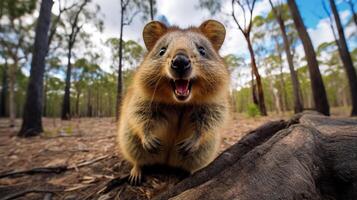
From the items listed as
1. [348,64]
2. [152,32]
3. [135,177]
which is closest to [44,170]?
[135,177]

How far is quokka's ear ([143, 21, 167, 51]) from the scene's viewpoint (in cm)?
320

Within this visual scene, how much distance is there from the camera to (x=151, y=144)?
2.66m

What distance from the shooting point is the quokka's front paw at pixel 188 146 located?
259cm

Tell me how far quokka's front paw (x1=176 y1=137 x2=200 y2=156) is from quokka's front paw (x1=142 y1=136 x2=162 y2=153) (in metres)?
0.26

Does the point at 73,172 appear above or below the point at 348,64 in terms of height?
below

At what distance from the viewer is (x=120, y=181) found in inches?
113

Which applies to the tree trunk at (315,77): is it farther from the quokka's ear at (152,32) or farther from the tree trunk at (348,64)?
the quokka's ear at (152,32)

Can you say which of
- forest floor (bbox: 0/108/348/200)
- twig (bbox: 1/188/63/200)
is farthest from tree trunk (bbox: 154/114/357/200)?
twig (bbox: 1/188/63/200)

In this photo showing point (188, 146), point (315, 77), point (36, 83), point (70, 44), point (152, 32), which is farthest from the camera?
point (70, 44)

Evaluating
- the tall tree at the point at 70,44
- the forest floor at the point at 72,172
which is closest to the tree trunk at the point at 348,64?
the forest floor at the point at 72,172

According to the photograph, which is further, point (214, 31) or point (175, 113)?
point (214, 31)

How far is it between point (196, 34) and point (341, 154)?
208 cm

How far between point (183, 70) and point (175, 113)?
711 millimetres

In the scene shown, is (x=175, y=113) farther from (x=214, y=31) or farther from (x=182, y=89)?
(x=214, y=31)
